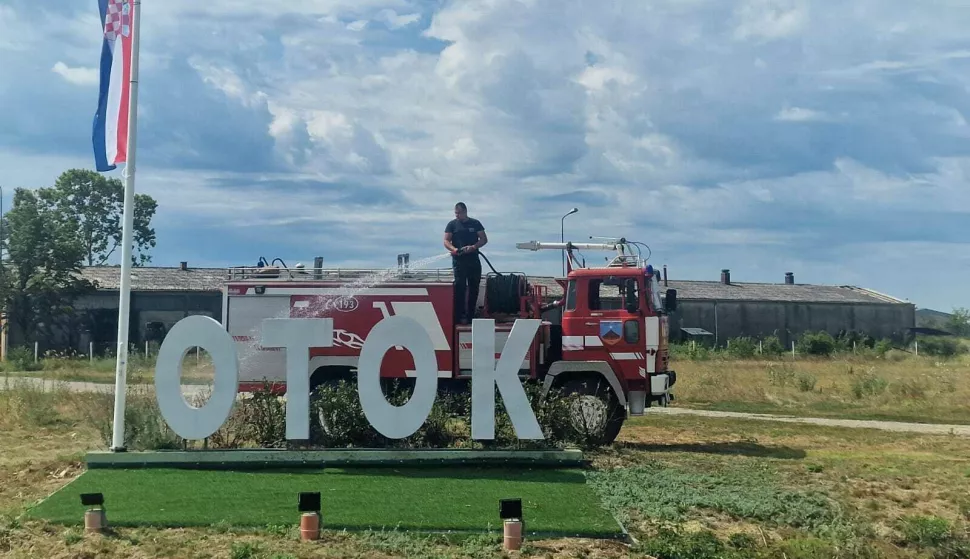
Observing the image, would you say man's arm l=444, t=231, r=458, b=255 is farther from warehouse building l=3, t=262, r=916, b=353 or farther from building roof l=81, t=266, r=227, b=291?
building roof l=81, t=266, r=227, b=291

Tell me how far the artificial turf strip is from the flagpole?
0.81 m

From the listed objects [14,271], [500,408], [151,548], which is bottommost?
[151,548]

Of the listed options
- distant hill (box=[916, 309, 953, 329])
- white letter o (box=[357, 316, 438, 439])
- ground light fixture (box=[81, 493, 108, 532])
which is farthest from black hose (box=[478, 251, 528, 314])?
distant hill (box=[916, 309, 953, 329])

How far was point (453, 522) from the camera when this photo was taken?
28.2 ft

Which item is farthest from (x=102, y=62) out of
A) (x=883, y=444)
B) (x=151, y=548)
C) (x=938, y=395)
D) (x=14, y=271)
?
(x=14, y=271)

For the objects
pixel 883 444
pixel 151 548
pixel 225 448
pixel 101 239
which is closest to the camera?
pixel 151 548

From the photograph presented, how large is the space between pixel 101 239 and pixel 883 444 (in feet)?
212

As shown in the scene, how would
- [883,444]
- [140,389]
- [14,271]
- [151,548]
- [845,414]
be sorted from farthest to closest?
[14,271], [845,414], [883,444], [140,389], [151,548]

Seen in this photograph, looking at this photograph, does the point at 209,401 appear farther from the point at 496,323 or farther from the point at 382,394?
the point at 496,323

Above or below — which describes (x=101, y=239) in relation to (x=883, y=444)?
above

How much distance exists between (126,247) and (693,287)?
49.4 m

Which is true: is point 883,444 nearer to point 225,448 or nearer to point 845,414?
point 845,414

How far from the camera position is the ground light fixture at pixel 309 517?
8.09 meters

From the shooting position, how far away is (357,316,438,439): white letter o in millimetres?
11102
